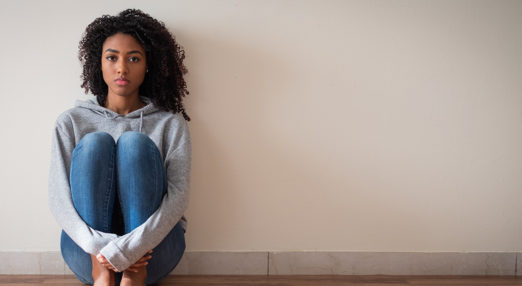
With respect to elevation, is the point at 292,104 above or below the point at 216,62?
below

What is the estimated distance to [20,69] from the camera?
159 centimetres

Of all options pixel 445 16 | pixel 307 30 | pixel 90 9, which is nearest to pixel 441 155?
pixel 445 16

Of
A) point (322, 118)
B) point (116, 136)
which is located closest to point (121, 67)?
point (116, 136)

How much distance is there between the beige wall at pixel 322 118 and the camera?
1604 millimetres

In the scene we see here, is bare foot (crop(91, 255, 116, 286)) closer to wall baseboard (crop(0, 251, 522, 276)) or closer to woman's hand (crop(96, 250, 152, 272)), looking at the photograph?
woman's hand (crop(96, 250, 152, 272))

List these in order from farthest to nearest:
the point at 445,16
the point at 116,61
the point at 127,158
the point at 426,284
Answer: the point at 445,16
the point at 426,284
the point at 116,61
the point at 127,158

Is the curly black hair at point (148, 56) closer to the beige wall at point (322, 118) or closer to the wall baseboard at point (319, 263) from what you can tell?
the beige wall at point (322, 118)


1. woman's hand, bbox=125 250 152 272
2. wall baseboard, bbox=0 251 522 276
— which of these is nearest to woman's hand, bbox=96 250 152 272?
woman's hand, bbox=125 250 152 272

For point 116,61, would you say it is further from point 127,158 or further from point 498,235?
point 498,235

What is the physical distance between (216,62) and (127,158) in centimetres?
62

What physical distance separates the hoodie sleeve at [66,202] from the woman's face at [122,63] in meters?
0.23

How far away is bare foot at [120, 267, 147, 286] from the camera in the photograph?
1.16 meters

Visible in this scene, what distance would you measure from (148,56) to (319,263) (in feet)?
3.56

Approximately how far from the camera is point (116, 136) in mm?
1440
